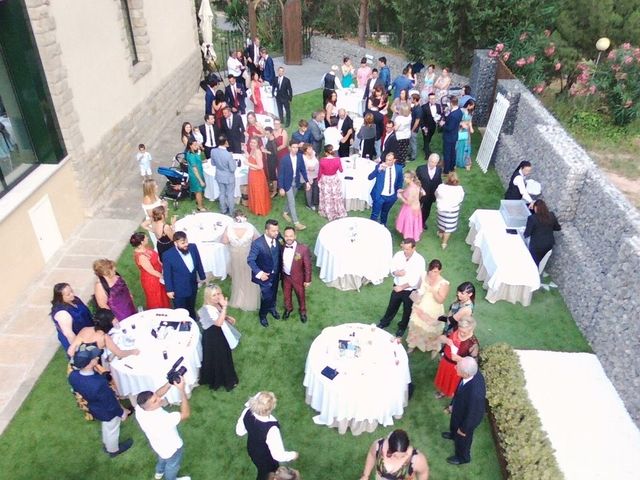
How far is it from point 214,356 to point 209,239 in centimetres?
256

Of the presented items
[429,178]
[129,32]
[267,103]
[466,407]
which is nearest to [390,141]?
[429,178]

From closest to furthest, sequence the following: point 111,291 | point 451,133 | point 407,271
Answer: point 111,291 → point 407,271 → point 451,133

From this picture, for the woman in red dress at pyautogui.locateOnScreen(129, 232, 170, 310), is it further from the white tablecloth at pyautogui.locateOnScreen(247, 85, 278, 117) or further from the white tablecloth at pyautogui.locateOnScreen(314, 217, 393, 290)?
the white tablecloth at pyautogui.locateOnScreen(247, 85, 278, 117)

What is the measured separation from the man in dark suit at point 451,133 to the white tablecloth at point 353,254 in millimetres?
3744

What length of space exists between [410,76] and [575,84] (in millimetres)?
5706

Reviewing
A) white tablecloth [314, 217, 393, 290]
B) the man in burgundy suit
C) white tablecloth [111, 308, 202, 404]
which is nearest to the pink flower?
white tablecloth [314, 217, 393, 290]

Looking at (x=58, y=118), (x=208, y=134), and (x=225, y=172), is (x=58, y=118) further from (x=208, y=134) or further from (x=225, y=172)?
(x=225, y=172)

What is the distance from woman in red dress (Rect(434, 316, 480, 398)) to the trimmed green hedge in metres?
0.49

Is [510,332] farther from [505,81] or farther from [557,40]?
[557,40]

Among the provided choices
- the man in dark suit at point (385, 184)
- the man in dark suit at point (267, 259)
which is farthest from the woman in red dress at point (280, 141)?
the man in dark suit at point (267, 259)

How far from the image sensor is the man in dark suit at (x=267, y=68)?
15.4m

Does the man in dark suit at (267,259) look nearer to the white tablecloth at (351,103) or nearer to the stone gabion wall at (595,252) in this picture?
the stone gabion wall at (595,252)

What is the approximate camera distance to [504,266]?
8289 millimetres

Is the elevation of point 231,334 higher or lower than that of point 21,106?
lower
